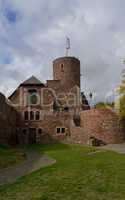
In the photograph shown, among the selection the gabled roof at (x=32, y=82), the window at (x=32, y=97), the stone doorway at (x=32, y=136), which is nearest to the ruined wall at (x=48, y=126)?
the stone doorway at (x=32, y=136)

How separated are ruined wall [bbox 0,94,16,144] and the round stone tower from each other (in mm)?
13005

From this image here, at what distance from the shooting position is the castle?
35188 millimetres

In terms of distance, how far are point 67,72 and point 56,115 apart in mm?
11969

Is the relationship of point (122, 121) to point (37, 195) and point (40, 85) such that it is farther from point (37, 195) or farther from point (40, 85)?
point (37, 195)

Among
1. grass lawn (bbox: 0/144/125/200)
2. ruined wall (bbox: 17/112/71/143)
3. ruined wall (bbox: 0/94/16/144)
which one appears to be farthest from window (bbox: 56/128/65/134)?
grass lawn (bbox: 0/144/125/200)

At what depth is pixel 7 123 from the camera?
34969mm

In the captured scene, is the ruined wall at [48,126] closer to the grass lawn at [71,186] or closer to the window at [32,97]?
the window at [32,97]

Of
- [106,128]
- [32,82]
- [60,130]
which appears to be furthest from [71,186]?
[32,82]

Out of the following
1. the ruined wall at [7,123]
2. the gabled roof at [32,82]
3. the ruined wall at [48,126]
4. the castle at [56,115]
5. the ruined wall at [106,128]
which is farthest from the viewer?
the gabled roof at [32,82]

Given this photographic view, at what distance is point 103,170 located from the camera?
12977 mm

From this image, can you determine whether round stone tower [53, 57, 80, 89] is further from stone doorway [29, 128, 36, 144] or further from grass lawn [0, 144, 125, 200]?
grass lawn [0, 144, 125, 200]

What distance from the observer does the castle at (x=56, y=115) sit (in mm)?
35188

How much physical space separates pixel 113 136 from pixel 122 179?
967 inches

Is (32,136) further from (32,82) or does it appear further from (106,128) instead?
(32,82)
